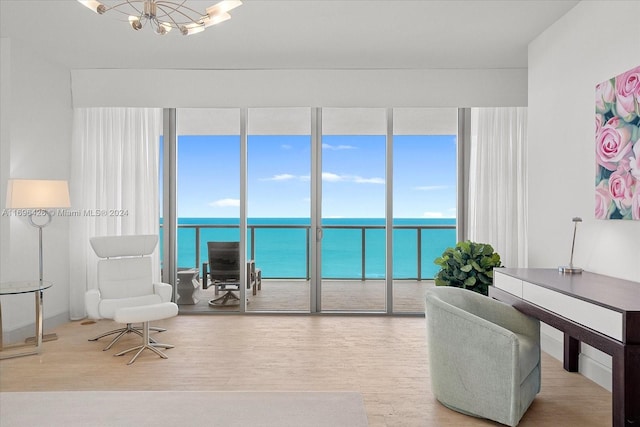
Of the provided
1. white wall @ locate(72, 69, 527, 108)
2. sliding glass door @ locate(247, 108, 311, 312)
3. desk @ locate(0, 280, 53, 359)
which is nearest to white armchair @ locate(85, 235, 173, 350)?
desk @ locate(0, 280, 53, 359)

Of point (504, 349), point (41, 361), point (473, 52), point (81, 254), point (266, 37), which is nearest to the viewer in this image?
point (504, 349)

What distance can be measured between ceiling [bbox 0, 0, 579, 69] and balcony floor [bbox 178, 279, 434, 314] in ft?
9.16

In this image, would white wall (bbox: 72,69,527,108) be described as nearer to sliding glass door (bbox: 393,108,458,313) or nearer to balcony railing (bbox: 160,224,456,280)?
sliding glass door (bbox: 393,108,458,313)

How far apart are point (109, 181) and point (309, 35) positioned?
288 centimetres

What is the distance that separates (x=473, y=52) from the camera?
15.1ft

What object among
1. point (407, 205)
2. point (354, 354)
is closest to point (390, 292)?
point (407, 205)

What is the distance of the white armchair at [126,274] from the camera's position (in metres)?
4.22

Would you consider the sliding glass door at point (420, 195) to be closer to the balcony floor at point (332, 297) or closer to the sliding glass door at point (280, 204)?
the balcony floor at point (332, 297)

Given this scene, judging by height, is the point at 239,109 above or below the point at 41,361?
above

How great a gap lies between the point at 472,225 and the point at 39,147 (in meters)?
4.81

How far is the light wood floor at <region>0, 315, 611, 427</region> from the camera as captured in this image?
2.82m

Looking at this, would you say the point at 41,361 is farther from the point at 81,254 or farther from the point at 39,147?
the point at 39,147

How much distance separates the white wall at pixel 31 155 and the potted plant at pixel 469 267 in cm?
416

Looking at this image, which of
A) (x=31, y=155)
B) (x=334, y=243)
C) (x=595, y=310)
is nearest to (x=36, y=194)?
(x=31, y=155)
